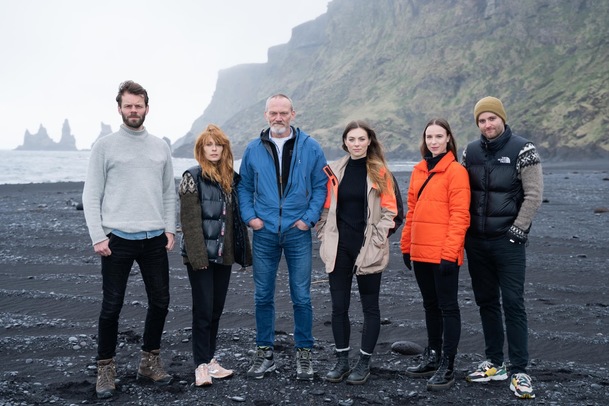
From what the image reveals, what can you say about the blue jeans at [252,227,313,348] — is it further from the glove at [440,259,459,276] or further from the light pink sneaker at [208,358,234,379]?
the glove at [440,259,459,276]

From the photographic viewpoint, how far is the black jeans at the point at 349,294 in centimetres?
557

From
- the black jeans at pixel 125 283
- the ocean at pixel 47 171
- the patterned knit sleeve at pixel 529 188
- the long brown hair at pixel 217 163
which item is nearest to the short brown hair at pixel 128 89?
the long brown hair at pixel 217 163

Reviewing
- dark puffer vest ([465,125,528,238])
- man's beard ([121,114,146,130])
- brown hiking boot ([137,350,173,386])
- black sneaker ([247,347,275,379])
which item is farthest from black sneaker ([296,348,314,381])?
man's beard ([121,114,146,130])

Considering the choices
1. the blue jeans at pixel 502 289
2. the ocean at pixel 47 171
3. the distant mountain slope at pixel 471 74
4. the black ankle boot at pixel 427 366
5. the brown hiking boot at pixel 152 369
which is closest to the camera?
the blue jeans at pixel 502 289

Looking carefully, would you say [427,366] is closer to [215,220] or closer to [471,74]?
[215,220]

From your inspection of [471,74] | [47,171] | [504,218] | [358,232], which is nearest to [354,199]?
[358,232]

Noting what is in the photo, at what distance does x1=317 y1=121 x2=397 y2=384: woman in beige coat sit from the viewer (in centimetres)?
551

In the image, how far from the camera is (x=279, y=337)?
7094 millimetres

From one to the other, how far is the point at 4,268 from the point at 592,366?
10.8 m

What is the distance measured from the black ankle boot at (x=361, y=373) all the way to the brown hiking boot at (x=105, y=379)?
2393 mm

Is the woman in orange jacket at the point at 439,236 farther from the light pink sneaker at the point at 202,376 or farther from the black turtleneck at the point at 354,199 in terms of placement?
the light pink sneaker at the point at 202,376

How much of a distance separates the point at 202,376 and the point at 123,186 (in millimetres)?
2097

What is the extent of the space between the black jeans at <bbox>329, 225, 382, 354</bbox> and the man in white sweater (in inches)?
71.7

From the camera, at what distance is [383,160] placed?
5730 millimetres
